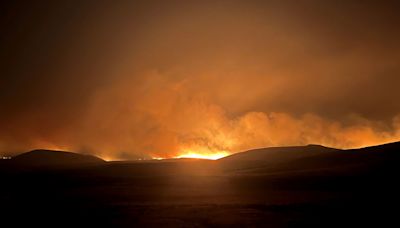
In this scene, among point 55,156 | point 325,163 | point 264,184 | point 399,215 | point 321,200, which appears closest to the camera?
point 399,215

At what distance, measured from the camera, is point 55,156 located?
4449 inches

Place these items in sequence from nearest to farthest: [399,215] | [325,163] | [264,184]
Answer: [399,215], [264,184], [325,163]

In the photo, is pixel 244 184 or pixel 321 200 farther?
pixel 244 184

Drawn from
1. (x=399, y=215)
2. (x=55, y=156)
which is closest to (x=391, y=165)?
(x=399, y=215)

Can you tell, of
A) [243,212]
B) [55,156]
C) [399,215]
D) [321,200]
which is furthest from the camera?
[55,156]

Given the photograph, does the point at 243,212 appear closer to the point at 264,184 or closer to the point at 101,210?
the point at 101,210

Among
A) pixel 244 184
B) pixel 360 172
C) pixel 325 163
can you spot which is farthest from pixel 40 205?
pixel 325 163

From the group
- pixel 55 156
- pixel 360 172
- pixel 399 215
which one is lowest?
pixel 399 215

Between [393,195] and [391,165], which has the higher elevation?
[391,165]

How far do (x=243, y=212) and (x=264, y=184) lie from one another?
43.4 ft

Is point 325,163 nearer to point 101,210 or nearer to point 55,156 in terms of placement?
point 101,210

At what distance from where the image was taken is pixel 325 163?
41031 millimetres

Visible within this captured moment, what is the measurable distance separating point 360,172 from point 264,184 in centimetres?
876

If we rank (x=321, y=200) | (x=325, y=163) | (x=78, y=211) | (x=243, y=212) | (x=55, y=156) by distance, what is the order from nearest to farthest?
1. (x=243, y=212)
2. (x=78, y=211)
3. (x=321, y=200)
4. (x=325, y=163)
5. (x=55, y=156)
